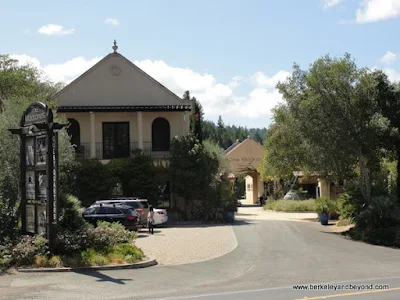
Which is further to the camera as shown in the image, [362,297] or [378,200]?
[378,200]

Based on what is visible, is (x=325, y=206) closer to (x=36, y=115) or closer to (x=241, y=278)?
(x=241, y=278)

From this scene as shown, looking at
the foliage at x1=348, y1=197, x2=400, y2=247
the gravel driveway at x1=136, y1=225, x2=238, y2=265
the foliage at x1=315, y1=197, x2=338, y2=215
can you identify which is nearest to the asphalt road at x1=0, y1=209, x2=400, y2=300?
the gravel driveway at x1=136, y1=225, x2=238, y2=265

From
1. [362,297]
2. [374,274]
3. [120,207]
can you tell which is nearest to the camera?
[362,297]

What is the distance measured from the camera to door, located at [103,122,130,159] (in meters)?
36.0

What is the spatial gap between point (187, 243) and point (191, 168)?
12.7m

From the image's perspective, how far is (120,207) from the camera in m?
24.5

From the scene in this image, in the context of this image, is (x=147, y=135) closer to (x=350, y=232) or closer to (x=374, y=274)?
(x=350, y=232)

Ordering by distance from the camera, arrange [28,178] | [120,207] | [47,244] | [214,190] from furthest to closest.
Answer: [214,190] → [120,207] → [28,178] → [47,244]

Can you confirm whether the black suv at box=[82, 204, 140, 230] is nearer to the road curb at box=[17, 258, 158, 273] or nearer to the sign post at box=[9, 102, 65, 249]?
the sign post at box=[9, 102, 65, 249]

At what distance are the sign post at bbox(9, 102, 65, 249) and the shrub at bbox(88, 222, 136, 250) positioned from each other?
1323mm

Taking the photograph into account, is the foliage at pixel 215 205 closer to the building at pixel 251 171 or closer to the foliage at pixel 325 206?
the foliage at pixel 325 206

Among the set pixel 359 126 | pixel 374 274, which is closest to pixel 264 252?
pixel 374 274

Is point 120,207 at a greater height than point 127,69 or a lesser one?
lesser

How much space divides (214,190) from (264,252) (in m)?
15.0
